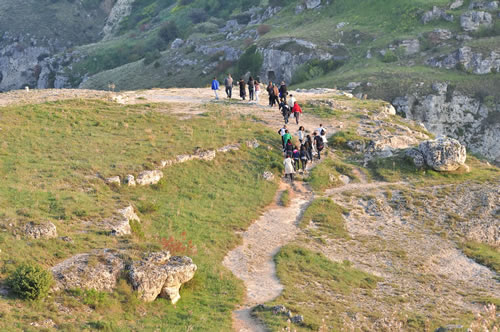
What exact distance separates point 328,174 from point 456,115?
37.9m

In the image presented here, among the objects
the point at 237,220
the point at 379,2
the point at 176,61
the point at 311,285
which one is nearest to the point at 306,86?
the point at 379,2

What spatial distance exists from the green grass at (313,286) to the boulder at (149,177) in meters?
9.24

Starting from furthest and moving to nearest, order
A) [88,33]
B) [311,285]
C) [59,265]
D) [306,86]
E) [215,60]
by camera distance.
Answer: [88,33] → [215,60] → [306,86] → [311,285] → [59,265]

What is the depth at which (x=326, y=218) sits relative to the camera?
32438mm

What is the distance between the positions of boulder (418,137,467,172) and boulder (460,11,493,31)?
4835cm

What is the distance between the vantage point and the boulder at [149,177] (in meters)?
30.8

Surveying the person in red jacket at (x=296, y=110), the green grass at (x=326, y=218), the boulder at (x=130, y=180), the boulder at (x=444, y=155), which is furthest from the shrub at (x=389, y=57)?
the boulder at (x=130, y=180)

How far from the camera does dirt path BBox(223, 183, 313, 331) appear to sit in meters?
20.9

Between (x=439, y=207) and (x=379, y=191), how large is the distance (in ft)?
13.4

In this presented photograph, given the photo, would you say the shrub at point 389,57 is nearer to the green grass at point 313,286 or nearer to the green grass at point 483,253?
the green grass at point 483,253

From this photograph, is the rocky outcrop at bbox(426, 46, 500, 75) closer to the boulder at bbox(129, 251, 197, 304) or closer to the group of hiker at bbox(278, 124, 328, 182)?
the group of hiker at bbox(278, 124, 328, 182)

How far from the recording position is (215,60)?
333 ft

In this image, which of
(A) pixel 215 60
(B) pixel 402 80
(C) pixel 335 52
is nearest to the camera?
(B) pixel 402 80

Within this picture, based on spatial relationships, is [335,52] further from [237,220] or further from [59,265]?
[59,265]
